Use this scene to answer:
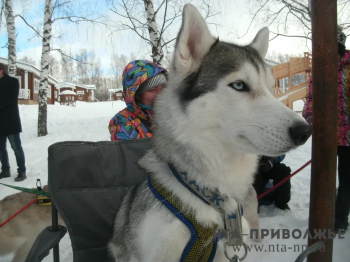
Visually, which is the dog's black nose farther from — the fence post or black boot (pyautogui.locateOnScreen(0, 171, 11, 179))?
black boot (pyautogui.locateOnScreen(0, 171, 11, 179))

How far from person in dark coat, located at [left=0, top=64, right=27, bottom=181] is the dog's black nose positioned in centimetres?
521

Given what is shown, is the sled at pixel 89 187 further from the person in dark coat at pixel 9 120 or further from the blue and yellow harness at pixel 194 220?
the person in dark coat at pixel 9 120

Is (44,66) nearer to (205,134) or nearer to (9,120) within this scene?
(9,120)

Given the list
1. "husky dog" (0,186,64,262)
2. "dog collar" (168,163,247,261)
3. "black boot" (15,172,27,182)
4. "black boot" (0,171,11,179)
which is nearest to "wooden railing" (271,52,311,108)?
"black boot" (15,172,27,182)

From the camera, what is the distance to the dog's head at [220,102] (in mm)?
1148

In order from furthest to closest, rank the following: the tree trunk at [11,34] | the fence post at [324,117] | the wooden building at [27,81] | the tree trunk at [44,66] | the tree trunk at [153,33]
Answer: the wooden building at [27,81] < the tree trunk at [11,34] < the tree trunk at [44,66] < the tree trunk at [153,33] < the fence post at [324,117]

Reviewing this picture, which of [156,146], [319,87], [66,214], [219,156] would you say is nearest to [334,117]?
[319,87]

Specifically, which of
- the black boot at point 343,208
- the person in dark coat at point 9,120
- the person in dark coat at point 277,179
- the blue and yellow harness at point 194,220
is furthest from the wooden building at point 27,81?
the black boot at point 343,208

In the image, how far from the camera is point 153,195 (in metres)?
1.38

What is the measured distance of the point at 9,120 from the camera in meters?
4.80

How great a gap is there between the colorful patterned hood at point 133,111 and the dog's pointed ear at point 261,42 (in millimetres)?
1152

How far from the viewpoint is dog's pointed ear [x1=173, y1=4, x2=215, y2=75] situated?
135 cm

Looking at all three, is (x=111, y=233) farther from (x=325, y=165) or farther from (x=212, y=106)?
(x=325, y=165)

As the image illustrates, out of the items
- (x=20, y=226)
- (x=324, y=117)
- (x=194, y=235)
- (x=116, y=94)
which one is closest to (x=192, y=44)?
(x=324, y=117)
